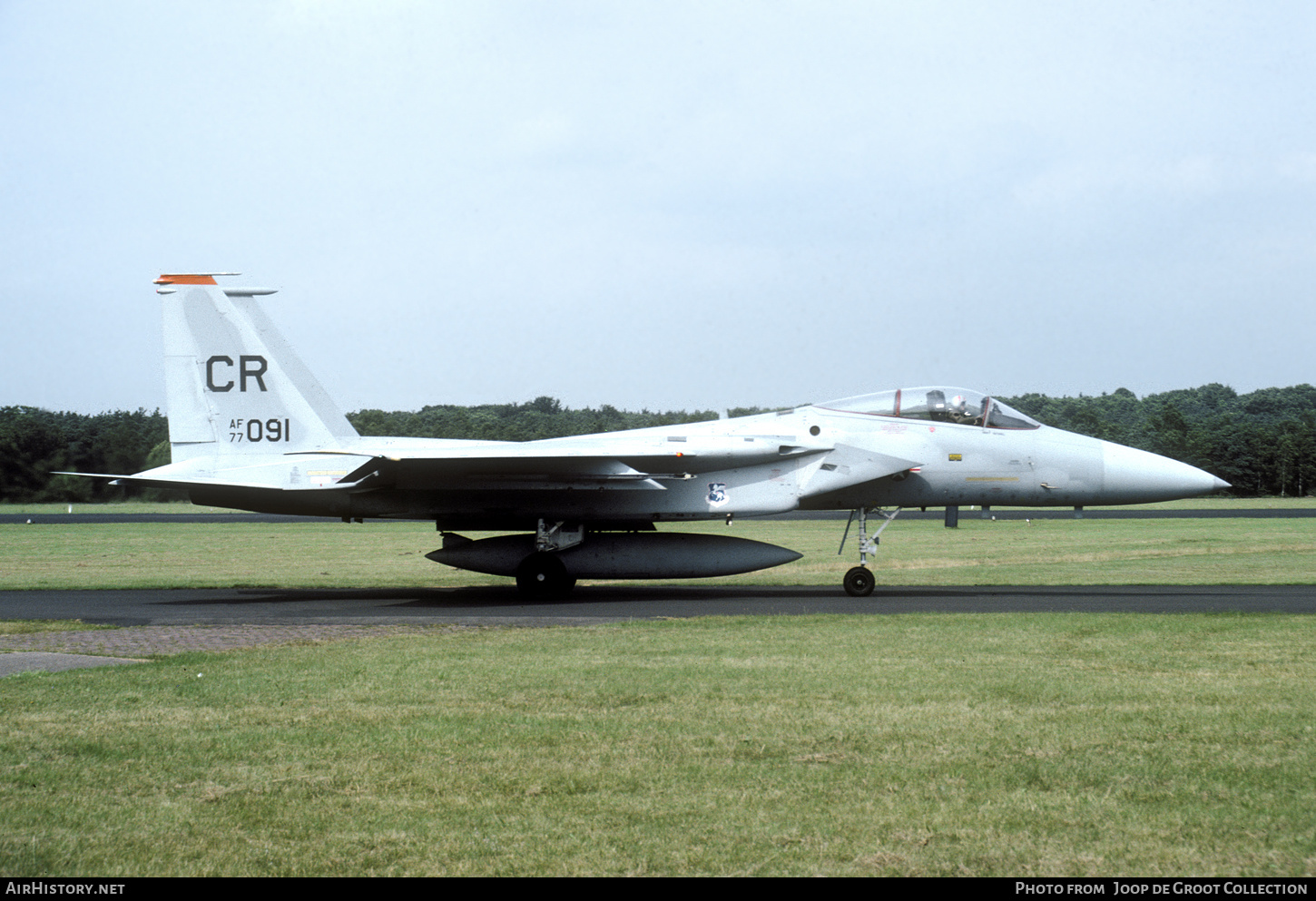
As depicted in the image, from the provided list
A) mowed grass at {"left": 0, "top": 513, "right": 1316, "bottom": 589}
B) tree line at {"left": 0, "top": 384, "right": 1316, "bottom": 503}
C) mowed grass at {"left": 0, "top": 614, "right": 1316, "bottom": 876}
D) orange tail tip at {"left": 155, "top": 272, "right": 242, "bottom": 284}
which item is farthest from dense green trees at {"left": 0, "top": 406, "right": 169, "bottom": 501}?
mowed grass at {"left": 0, "top": 614, "right": 1316, "bottom": 876}

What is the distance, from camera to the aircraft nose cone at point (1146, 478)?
16641 millimetres

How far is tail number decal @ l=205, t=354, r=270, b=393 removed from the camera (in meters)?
17.8

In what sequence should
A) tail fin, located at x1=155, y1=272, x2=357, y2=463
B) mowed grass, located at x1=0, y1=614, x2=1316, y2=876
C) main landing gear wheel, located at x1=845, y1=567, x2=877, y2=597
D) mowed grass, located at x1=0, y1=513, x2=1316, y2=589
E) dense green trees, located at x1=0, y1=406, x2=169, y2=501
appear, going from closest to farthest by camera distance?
mowed grass, located at x1=0, y1=614, x2=1316, y2=876, main landing gear wheel, located at x1=845, y1=567, x2=877, y2=597, tail fin, located at x1=155, y1=272, x2=357, y2=463, mowed grass, located at x1=0, y1=513, x2=1316, y2=589, dense green trees, located at x1=0, y1=406, x2=169, y2=501

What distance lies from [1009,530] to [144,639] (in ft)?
89.0

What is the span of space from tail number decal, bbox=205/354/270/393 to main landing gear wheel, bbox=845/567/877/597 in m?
9.65

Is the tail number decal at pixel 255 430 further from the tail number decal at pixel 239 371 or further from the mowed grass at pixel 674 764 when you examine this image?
the mowed grass at pixel 674 764

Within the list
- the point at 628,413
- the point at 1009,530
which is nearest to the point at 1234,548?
the point at 1009,530

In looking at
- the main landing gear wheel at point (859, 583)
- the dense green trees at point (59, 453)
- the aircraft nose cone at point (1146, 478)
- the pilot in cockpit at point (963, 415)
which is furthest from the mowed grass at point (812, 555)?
the dense green trees at point (59, 453)

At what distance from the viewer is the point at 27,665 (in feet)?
29.4

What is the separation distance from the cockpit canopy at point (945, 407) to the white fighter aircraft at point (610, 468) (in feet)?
0.08

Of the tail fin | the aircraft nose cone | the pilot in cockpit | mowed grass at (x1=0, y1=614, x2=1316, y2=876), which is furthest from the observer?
the tail fin

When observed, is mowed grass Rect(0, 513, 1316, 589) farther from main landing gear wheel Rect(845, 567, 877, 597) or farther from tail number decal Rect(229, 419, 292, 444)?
tail number decal Rect(229, 419, 292, 444)

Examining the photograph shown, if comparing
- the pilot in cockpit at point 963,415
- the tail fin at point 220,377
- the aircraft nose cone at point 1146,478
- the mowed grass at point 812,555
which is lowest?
the mowed grass at point 812,555

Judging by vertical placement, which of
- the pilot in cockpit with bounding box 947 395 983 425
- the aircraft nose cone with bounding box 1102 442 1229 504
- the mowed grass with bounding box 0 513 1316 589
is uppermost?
the pilot in cockpit with bounding box 947 395 983 425
